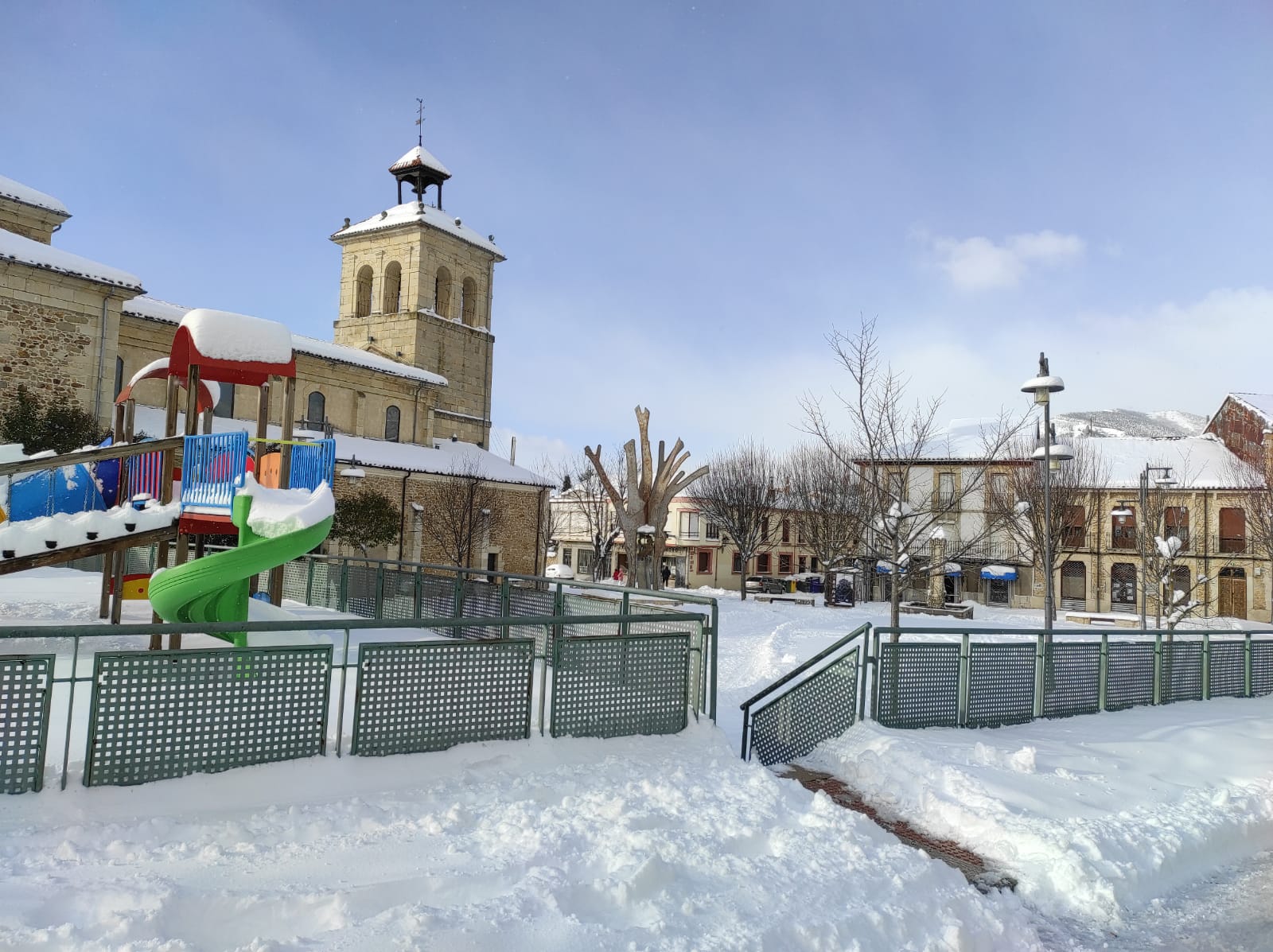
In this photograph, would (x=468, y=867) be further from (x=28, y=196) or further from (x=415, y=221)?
(x=415, y=221)

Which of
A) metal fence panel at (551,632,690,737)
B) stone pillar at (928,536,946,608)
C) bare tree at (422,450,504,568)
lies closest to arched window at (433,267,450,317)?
bare tree at (422,450,504,568)

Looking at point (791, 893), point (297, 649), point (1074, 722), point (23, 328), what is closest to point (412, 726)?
point (297, 649)

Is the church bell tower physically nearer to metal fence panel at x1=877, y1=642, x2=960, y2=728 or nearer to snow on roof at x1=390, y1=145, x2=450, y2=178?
snow on roof at x1=390, y1=145, x2=450, y2=178

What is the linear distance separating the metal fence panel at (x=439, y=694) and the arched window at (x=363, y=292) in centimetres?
3647

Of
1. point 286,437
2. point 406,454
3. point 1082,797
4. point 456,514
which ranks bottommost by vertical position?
point 1082,797

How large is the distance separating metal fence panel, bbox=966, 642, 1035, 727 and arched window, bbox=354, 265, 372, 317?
36.2 meters

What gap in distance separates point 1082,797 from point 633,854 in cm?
404

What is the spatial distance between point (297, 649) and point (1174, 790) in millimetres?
7077

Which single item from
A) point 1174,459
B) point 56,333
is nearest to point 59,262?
point 56,333

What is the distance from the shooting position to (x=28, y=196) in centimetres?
2519

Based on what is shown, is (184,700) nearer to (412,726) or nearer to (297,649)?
(297,649)

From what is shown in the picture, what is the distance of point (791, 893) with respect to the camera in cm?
439

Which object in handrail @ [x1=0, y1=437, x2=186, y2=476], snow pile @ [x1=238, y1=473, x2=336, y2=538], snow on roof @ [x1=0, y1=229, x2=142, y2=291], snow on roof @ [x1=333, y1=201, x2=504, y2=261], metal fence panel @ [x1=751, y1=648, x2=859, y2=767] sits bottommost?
metal fence panel @ [x1=751, y1=648, x2=859, y2=767]

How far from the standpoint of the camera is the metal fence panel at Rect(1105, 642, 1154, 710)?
1012 cm
